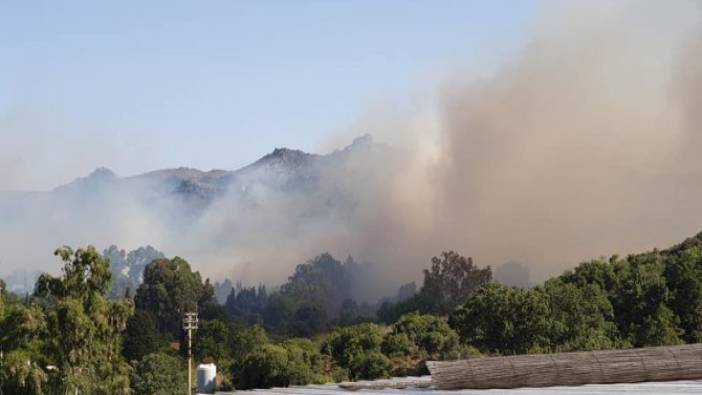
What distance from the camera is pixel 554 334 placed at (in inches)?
2657

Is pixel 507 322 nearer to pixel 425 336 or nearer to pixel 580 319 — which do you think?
pixel 580 319

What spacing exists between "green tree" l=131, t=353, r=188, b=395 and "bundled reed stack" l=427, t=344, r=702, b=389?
225 ft

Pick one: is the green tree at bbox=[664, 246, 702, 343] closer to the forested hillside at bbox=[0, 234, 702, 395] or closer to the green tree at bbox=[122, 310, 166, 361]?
the forested hillside at bbox=[0, 234, 702, 395]

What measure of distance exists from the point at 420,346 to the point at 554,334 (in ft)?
48.3

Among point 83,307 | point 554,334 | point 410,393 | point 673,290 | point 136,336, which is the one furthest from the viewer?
point 136,336

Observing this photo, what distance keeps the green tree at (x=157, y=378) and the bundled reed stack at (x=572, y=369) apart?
225 ft

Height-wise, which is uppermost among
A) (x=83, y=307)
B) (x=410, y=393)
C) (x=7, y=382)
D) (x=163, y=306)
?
(x=163, y=306)

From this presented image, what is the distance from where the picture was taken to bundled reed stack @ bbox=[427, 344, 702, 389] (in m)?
12.2

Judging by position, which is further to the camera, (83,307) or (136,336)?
(136,336)

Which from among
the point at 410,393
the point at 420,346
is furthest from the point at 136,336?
the point at 410,393

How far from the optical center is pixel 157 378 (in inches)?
3152

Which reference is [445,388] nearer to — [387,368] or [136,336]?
[387,368]

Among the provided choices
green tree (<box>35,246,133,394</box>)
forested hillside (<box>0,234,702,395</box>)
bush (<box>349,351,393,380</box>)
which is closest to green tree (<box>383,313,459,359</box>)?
forested hillside (<box>0,234,702,395</box>)

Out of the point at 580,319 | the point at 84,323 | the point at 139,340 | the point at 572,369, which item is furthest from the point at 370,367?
the point at 572,369
